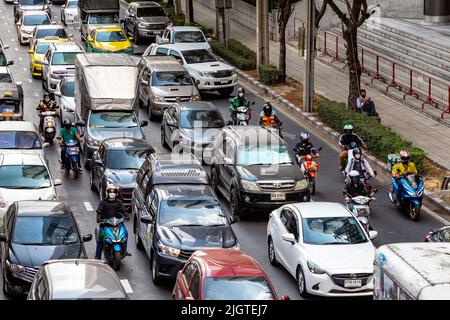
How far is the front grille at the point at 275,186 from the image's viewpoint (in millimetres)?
27953

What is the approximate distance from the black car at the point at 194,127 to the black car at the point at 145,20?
19.5m

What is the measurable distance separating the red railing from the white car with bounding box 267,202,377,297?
46.3 feet

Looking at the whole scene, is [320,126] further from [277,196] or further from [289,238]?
[289,238]

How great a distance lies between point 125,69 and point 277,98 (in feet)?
24.5

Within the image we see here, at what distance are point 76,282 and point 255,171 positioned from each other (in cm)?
1075

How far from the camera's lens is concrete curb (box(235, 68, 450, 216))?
94.8 ft

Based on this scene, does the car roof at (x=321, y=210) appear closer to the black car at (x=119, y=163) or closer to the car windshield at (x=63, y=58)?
the black car at (x=119, y=163)

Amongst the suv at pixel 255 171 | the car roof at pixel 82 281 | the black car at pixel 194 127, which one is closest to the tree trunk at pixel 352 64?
the black car at pixel 194 127

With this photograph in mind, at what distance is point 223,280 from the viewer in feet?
61.9

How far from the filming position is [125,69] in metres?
36.0

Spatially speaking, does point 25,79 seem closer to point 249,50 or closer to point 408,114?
point 249,50

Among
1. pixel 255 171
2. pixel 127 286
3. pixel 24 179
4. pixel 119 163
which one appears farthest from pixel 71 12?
pixel 127 286

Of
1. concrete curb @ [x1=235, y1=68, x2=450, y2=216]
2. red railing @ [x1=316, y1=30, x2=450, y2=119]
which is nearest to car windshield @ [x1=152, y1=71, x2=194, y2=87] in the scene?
concrete curb @ [x1=235, y1=68, x2=450, y2=216]
